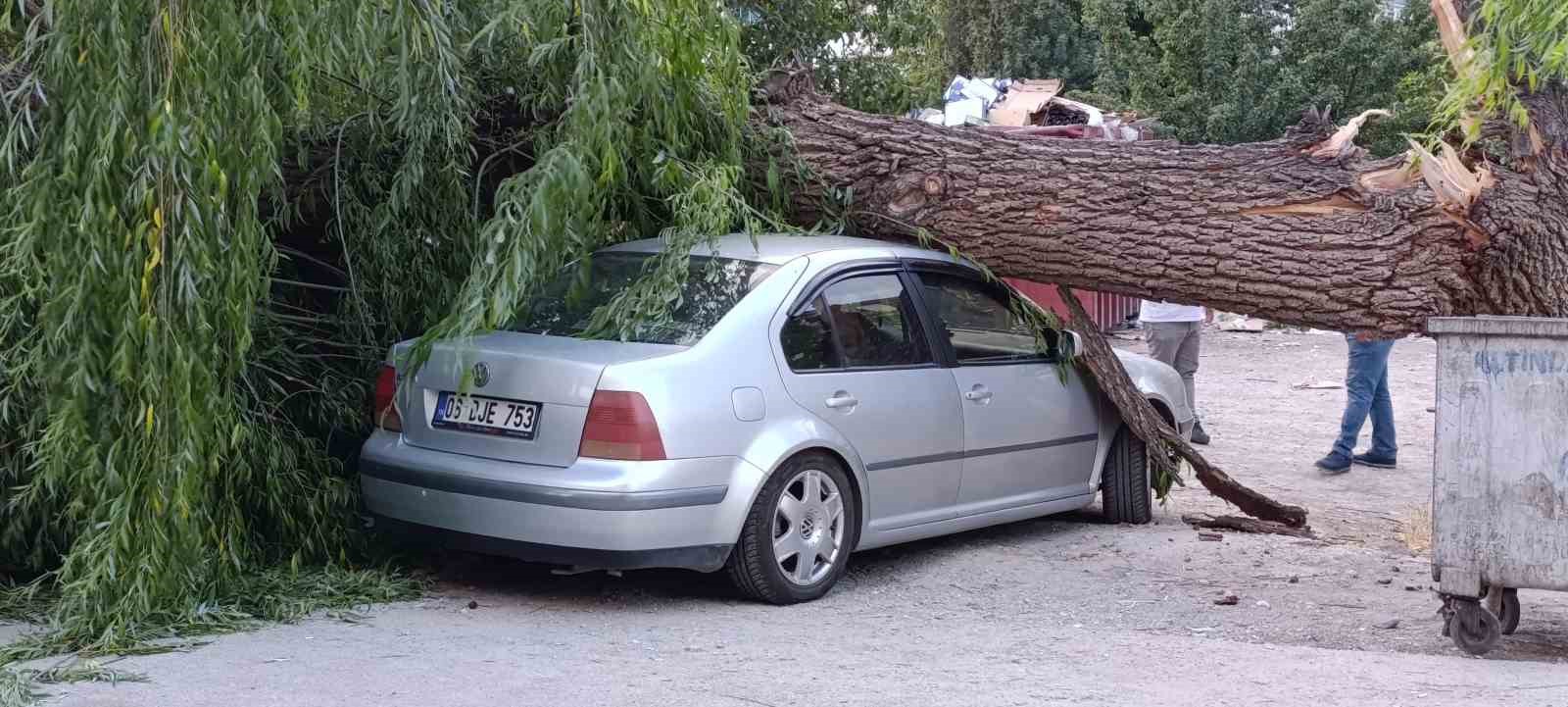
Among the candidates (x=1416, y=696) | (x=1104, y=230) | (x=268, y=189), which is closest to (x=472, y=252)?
(x=268, y=189)

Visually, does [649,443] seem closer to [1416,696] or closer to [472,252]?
[472,252]

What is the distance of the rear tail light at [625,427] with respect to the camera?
5.98m

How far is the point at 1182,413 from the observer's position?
905 centimetres

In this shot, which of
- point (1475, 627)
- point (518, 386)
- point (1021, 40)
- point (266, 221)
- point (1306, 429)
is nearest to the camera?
point (1475, 627)

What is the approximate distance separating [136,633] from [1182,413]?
5.65 meters

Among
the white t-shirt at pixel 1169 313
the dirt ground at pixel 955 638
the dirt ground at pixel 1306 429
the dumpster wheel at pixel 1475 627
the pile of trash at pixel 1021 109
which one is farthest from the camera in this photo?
the pile of trash at pixel 1021 109

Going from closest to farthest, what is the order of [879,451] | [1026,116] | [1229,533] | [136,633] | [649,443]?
[136,633] → [649,443] → [879,451] → [1229,533] → [1026,116]

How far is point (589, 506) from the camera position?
5.95m

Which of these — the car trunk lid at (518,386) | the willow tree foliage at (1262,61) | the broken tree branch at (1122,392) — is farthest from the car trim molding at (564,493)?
the willow tree foliage at (1262,61)

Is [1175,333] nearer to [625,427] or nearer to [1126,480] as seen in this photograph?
[1126,480]

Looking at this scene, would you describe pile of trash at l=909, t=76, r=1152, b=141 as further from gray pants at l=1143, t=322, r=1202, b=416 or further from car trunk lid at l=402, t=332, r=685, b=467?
car trunk lid at l=402, t=332, r=685, b=467

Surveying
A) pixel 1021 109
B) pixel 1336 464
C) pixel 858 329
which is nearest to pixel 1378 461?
pixel 1336 464

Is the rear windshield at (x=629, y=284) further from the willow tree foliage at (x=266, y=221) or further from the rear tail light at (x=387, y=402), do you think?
the rear tail light at (x=387, y=402)

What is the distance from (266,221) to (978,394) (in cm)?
322
